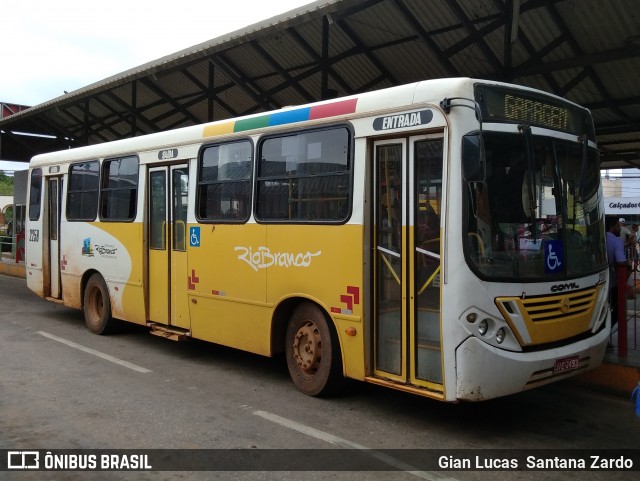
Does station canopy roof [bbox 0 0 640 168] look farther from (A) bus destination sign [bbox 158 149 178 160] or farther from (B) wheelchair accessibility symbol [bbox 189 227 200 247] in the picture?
(B) wheelchair accessibility symbol [bbox 189 227 200 247]

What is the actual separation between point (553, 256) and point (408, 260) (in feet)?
4.20

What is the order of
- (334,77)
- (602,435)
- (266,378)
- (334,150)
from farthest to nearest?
1. (334,77)
2. (266,378)
3. (334,150)
4. (602,435)

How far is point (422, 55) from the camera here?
10594 millimetres

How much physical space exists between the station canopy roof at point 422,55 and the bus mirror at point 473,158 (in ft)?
13.3

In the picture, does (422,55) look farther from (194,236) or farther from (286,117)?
A: (194,236)

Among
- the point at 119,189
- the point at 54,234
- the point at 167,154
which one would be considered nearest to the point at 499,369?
the point at 167,154

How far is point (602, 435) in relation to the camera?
5246mm

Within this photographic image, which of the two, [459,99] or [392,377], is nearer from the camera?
[459,99]

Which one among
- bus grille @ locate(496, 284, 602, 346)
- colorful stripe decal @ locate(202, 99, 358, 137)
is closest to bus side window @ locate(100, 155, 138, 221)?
colorful stripe decal @ locate(202, 99, 358, 137)

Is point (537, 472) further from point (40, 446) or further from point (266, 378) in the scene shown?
point (40, 446)

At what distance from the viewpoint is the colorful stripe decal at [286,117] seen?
582 centimetres

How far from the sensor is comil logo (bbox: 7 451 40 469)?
4438 millimetres

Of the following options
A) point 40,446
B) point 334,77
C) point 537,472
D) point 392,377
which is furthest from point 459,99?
point 334,77

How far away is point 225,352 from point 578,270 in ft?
16.6
